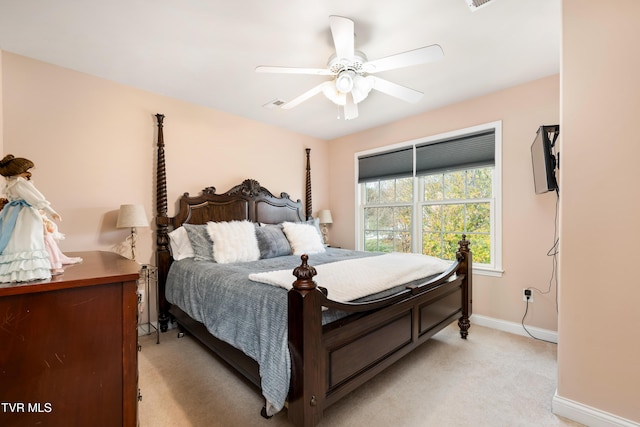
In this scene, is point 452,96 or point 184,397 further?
point 452,96

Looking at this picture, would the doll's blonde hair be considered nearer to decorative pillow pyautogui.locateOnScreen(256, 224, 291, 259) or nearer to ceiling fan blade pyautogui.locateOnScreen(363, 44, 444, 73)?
ceiling fan blade pyautogui.locateOnScreen(363, 44, 444, 73)

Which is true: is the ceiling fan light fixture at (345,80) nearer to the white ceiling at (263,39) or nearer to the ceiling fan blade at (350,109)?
the white ceiling at (263,39)

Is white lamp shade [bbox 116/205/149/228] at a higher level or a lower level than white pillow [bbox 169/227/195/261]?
higher

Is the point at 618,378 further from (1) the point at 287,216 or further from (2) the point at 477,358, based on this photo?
(1) the point at 287,216

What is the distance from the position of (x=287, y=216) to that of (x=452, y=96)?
2.57m

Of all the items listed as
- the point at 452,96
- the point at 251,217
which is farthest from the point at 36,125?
the point at 452,96

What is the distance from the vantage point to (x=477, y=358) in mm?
2410

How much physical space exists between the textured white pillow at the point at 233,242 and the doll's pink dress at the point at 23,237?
67.2 inches

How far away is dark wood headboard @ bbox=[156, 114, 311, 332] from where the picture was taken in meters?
2.94

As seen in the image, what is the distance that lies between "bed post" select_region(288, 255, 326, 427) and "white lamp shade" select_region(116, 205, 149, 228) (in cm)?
194

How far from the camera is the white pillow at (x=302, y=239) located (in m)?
3.41

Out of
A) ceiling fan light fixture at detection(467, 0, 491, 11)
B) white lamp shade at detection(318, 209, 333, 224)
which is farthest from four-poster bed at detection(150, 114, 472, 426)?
ceiling fan light fixture at detection(467, 0, 491, 11)

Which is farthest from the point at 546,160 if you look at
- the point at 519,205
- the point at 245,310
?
the point at 245,310

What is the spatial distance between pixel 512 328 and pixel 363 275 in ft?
6.77
